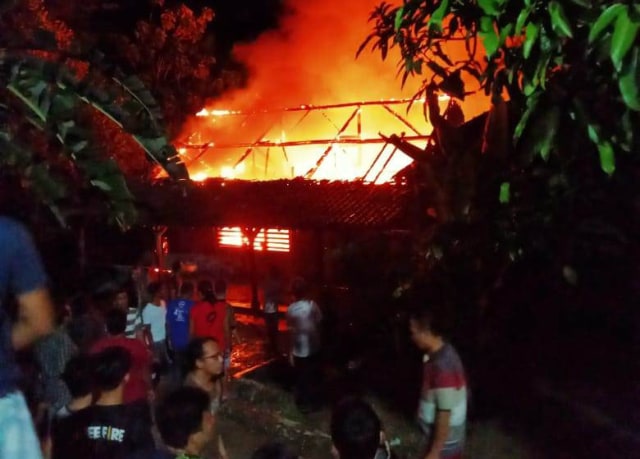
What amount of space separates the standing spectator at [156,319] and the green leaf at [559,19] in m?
5.99

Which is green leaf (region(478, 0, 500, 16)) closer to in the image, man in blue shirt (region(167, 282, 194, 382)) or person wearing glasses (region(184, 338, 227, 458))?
person wearing glasses (region(184, 338, 227, 458))

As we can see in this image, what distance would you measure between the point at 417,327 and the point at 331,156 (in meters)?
13.6

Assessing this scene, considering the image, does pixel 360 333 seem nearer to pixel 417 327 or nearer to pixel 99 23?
pixel 417 327

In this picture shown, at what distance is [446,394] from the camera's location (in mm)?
4422

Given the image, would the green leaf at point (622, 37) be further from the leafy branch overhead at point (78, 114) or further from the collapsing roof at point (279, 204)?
the collapsing roof at point (279, 204)

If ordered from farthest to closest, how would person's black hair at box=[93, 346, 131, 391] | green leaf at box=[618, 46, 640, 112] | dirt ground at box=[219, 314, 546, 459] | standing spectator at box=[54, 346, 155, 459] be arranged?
dirt ground at box=[219, 314, 546, 459], person's black hair at box=[93, 346, 131, 391], standing spectator at box=[54, 346, 155, 459], green leaf at box=[618, 46, 640, 112]

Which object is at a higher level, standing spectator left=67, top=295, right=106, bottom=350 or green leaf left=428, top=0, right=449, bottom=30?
green leaf left=428, top=0, right=449, bottom=30

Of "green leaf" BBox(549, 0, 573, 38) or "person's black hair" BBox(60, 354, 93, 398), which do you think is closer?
"green leaf" BBox(549, 0, 573, 38)

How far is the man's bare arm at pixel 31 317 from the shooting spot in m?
3.06

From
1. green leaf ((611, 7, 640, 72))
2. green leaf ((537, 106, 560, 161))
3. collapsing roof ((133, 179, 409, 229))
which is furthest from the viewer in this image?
collapsing roof ((133, 179, 409, 229))

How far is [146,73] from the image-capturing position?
66.2 feet

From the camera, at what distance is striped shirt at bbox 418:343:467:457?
4.43m

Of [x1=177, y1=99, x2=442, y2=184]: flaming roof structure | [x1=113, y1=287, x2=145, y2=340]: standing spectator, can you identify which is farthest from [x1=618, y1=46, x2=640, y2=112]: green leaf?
[x1=177, y1=99, x2=442, y2=184]: flaming roof structure

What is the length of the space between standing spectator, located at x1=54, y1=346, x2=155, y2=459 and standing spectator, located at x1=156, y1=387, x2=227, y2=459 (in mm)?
175
